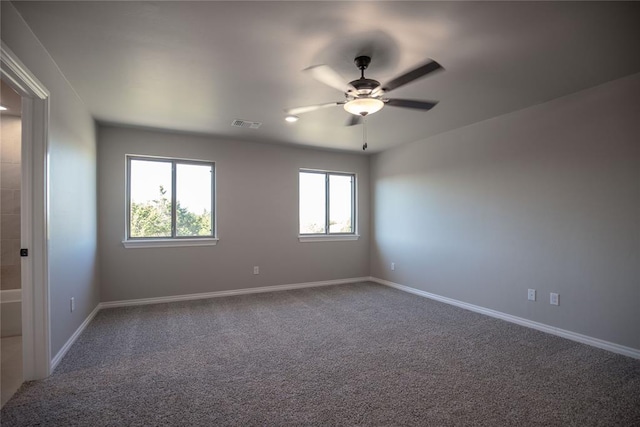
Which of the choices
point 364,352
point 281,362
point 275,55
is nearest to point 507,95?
point 275,55

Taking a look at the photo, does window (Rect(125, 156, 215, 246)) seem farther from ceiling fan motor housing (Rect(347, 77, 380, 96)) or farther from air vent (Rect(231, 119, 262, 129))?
ceiling fan motor housing (Rect(347, 77, 380, 96))

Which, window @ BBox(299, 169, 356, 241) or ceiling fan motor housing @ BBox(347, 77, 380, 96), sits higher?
ceiling fan motor housing @ BBox(347, 77, 380, 96)

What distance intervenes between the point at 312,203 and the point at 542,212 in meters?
3.42

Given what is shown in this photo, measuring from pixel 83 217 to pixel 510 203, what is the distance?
15.7ft

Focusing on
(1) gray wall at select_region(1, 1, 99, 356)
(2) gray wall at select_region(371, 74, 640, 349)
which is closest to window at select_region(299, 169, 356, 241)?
(2) gray wall at select_region(371, 74, 640, 349)

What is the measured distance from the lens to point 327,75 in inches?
90.1

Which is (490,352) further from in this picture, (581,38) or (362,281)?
(362,281)

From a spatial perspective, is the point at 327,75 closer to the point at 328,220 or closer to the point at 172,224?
the point at 172,224

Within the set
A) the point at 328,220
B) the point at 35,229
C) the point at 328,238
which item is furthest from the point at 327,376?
the point at 328,220

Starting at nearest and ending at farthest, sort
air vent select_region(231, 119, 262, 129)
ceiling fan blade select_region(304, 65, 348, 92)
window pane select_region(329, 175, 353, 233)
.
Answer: ceiling fan blade select_region(304, 65, 348, 92)
air vent select_region(231, 119, 262, 129)
window pane select_region(329, 175, 353, 233)

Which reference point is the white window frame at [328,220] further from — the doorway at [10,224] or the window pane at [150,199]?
the doorway at [10,224]

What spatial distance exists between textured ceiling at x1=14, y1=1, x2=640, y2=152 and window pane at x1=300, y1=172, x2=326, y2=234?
2.24 meters

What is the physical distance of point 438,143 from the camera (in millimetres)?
4754

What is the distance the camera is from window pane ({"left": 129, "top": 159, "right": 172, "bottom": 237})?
4531mm
